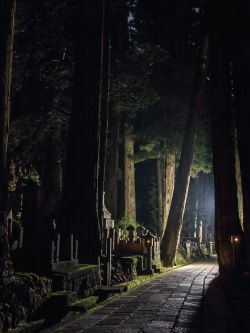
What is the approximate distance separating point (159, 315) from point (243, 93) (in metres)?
7.85

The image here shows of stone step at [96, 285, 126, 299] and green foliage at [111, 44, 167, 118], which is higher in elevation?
green foliage at [111, 44, 167, 118]

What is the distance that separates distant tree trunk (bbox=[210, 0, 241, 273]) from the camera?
504 inches

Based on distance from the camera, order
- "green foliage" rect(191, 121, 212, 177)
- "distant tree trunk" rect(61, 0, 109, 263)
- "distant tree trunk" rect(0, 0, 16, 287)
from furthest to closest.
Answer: "green foliage" rect(191, 121, 212, 177)
"distant tree trunk" rect(61, 0, 109, 263)
"distant tree trunk" rect(0, 0, 16, 287)

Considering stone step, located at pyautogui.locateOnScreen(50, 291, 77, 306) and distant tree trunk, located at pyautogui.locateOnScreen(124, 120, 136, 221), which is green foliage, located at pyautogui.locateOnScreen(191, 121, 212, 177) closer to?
distant tree trunk, located at pyautogui.locateOnScreen(124, 120, 136, 221)

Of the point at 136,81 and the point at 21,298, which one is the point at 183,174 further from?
the point at 21,298

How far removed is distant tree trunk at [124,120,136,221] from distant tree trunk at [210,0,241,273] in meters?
10.5

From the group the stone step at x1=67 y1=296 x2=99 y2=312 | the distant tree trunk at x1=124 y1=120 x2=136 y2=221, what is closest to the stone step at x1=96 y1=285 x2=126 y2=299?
the stone step at x1=67 y1=296 x2=99 y2=312

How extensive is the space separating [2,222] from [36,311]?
65.0 inches

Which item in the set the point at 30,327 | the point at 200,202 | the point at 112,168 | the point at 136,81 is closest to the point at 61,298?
the point at 30,327

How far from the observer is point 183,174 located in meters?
19.9

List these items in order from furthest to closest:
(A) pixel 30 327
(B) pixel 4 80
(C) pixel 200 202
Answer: (C) pixel 200 202 → (B) pixel 4 80 → (A) pixel 30 327

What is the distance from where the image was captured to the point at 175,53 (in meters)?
23.8

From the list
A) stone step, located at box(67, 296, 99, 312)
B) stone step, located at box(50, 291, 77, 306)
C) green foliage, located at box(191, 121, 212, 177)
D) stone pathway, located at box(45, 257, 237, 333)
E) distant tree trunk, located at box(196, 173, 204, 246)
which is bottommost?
stone pathway, located at box(45, 257, 237, 333)

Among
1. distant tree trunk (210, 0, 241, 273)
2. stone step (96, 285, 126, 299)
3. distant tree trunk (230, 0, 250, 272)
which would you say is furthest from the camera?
distant tree trunk (210, 0, 241, 273)
